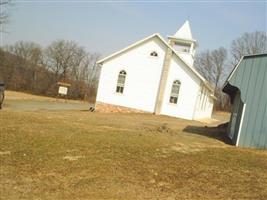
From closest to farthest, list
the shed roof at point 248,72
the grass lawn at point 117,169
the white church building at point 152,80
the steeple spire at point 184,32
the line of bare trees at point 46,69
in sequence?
1. the grass lawn at point 117,169
2. the shed roof at point 248,72
3. the white church building at point 152,80
4. the steeple spire at point 184,32
5. the line of bare trees at point 46,69

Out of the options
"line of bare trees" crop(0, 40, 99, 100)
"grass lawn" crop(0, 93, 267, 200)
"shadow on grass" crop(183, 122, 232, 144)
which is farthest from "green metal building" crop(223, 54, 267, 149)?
"line of bare trees" crop(0, 40, 99, 100)

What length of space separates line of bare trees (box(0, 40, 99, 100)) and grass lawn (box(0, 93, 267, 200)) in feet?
173

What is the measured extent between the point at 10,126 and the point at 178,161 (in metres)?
6.44

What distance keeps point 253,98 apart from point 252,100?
0.08 meters

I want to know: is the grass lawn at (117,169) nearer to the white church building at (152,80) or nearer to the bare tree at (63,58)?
the white church building at (152,80)

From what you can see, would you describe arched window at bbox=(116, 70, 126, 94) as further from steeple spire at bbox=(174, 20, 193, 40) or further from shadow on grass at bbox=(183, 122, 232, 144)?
shadow on grass at bbox=(183, 122, 232, 144)

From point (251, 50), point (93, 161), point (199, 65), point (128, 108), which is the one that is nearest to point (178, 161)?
point (93, 161)

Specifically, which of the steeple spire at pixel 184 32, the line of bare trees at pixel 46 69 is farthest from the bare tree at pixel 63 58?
the steeple spire at pixel 184 32

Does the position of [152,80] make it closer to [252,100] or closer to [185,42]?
[185,42]

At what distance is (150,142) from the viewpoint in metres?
13.4

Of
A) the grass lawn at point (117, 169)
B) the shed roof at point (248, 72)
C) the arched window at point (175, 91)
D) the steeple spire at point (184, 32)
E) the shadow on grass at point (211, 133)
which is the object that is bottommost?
the grass lawn at point (117, 169)

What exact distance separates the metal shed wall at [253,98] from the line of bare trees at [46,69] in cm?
5048

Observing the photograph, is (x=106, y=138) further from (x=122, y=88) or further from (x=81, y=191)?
(x=122, y=88)

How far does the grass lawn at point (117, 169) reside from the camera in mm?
7898
